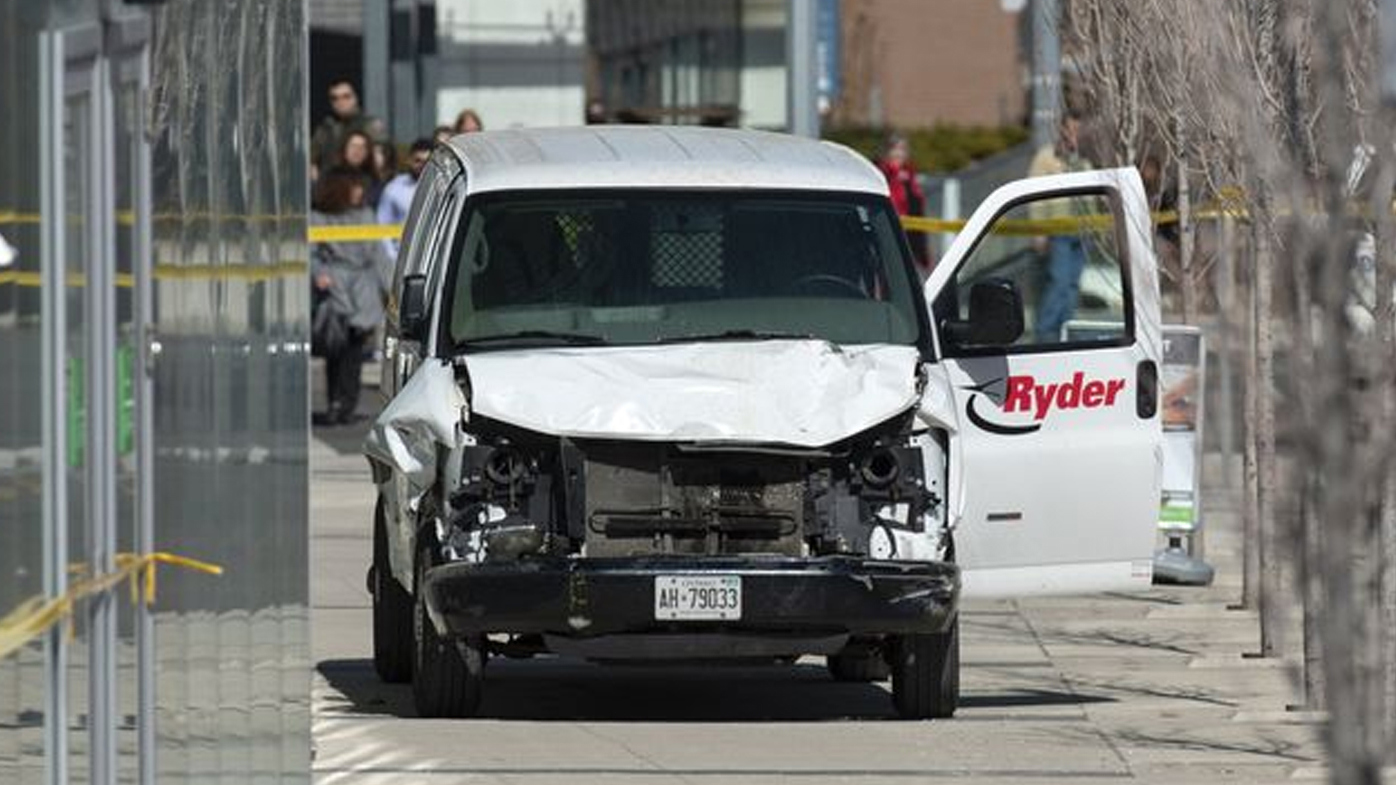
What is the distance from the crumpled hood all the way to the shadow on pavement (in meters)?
1.22

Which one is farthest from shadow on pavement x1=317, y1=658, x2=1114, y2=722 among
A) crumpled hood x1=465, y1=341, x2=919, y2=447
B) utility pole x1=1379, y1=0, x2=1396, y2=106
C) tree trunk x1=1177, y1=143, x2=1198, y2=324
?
utility pole x1=1379, y1=0, x2=1396, y2=106

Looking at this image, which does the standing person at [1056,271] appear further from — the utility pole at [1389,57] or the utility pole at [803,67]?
the utility pole at [1389,57]

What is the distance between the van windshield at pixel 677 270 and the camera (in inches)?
478

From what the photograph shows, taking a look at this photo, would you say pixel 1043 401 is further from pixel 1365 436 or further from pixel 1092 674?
pixel 1365 436

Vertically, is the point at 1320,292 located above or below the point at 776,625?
above

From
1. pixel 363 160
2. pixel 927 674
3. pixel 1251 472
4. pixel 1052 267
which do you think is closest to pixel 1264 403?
pixel 1251 472

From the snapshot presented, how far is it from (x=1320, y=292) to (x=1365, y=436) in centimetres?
37

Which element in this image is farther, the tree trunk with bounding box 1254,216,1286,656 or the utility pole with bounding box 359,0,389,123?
the utility pole with bounding box 359,0,389,123

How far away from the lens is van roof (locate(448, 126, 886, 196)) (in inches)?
491

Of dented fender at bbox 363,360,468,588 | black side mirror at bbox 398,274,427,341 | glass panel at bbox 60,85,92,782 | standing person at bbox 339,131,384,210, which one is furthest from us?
standing person at bbox 339,131,384,210

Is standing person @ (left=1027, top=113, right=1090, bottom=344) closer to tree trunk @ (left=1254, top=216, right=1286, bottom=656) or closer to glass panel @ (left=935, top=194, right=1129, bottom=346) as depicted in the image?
glass panel @ (left=935, top=194, right=1129, bottom=346)

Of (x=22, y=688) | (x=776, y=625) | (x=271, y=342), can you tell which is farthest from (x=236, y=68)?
(x=776, y=625)

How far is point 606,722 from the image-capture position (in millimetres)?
11891

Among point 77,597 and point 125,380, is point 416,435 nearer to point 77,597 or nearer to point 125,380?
point 125,380
